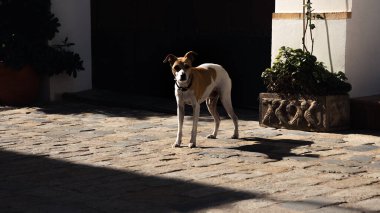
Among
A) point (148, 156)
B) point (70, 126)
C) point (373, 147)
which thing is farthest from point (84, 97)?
point (373, 147)

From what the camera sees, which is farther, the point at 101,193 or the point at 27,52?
the point at 27,52

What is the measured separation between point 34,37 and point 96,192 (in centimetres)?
655

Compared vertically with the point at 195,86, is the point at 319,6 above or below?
above

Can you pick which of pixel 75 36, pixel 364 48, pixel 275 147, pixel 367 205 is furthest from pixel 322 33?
pixel 75 36

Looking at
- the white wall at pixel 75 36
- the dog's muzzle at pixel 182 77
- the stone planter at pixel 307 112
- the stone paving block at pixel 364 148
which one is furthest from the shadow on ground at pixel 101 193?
the white wall at pixel 75 36

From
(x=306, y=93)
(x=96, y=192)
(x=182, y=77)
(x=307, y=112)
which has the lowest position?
(x=96, y=192)

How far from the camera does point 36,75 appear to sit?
12.2 m

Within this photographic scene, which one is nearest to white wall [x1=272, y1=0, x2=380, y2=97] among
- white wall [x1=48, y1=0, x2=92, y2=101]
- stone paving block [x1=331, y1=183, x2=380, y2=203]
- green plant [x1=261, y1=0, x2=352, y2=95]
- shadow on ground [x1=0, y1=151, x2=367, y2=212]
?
green plant [x1=261, y1=0, x2=352, y2=95]

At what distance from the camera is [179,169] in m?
6.94

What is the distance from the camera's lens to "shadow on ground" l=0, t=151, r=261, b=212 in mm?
5648

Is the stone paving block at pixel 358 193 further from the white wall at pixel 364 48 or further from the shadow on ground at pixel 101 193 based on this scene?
the white wall at pixel 364 48

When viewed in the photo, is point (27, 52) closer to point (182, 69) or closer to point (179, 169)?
point (182, 69)

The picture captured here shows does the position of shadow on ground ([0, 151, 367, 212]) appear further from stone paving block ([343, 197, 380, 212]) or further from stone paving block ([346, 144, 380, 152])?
stone paving block ([346, 144, 380, 152])

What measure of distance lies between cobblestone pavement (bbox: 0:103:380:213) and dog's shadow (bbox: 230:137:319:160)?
Result: 0.01 m
